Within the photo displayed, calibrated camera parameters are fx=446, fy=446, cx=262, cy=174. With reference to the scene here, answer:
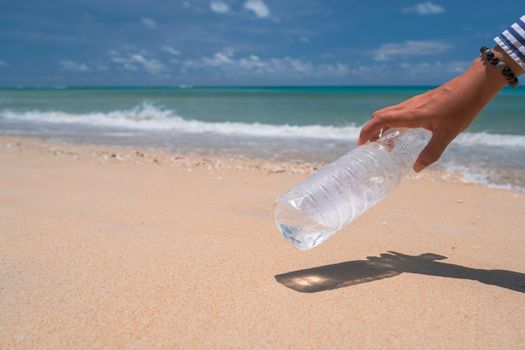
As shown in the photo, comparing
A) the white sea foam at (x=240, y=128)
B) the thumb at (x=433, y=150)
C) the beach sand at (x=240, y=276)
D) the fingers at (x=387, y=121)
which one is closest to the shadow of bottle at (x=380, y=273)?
the beach sand at (x=240, y=276)

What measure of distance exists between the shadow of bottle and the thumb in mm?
440

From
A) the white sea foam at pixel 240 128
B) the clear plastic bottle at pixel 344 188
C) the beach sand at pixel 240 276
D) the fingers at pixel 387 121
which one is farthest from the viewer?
the white sea foam at pixel 240 128

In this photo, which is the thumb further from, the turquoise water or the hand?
the turquoise water

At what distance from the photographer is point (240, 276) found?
5.57 feet

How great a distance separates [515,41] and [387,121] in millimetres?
462

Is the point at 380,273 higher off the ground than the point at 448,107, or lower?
lower

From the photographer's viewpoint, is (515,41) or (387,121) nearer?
(515,41)

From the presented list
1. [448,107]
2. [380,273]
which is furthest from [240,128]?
[448,107]

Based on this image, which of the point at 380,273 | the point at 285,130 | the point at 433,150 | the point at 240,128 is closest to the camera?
the point at 433,150

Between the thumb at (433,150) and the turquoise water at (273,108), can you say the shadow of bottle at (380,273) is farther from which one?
the turquoise water at (273,108)

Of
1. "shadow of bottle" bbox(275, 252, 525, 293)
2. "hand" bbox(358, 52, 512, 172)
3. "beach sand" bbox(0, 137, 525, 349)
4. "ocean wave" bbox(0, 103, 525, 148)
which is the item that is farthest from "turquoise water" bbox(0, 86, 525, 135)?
"hand" bbox(358, 52, 512, 172)

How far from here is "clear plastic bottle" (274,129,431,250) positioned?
1.81 m

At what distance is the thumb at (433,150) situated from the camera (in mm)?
1609

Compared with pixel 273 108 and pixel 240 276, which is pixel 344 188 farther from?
pixel 273 108
